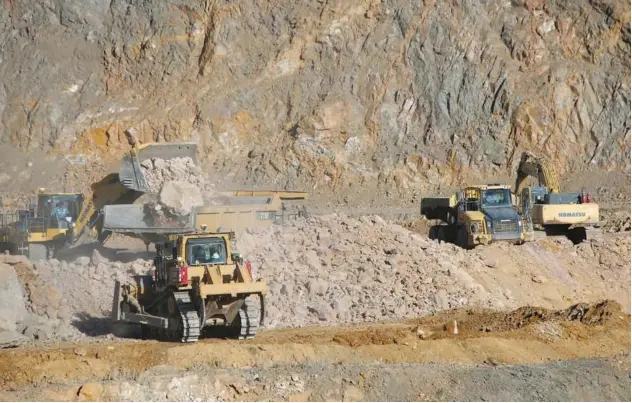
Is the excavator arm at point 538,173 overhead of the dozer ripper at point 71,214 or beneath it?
overhead

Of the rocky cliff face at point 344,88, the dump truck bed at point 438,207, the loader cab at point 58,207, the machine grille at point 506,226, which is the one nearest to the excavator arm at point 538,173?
the dump truck bed at point 438,207

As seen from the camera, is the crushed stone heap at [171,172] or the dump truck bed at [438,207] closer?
the crushed stone heap at [171,172]

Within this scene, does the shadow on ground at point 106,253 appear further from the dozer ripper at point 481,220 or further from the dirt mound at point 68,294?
the dozer ripper at point 481,220

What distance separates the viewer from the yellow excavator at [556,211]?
1104 inches

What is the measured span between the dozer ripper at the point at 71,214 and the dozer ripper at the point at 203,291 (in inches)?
333

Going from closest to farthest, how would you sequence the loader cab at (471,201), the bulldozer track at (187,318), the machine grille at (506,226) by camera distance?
the bulldozer track at (187,318)
the machine grille at (506,226)
the loader cab at (471,201)

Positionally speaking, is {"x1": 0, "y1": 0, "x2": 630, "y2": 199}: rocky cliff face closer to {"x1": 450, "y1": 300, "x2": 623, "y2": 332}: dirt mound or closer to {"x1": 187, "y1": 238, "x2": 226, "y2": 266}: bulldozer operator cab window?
{"x1": 450, "y1": 300, "x2": 623, "y2": 332}: dirt mound

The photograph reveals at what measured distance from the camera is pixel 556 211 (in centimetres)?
2809

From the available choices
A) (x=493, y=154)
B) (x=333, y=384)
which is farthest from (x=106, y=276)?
(x=493, y=154)

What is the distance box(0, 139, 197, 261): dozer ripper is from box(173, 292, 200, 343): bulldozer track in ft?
30.4

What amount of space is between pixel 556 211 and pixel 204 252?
1382 centimetres

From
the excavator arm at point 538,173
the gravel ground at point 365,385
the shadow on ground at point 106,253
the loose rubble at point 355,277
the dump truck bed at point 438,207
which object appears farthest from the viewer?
the excavator arm at point 538,173

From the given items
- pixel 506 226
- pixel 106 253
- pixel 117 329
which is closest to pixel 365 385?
pixel 117 329

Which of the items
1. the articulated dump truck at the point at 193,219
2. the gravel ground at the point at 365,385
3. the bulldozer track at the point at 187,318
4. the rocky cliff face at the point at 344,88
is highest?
the rocky cliff face at the point at 344,88
